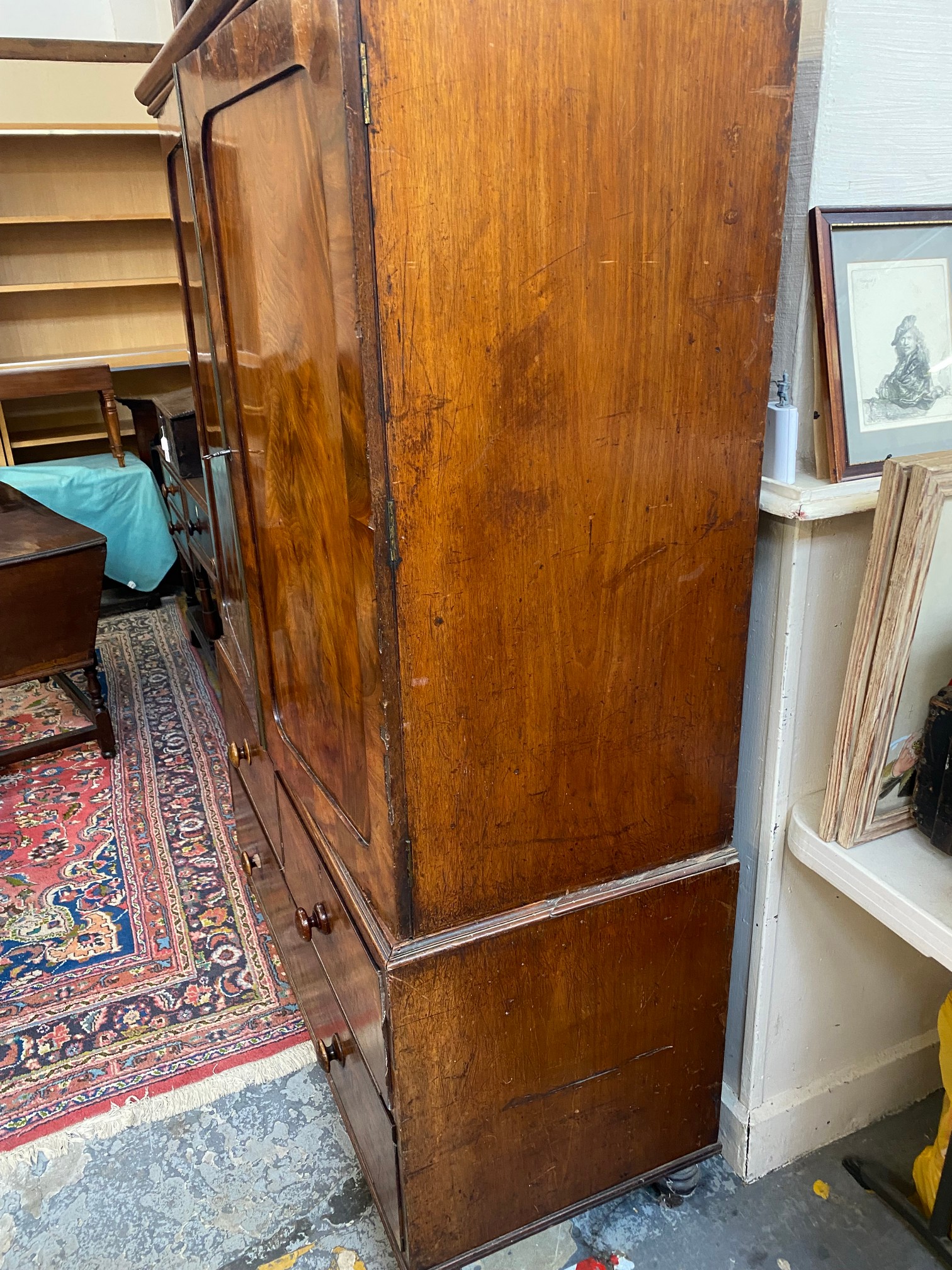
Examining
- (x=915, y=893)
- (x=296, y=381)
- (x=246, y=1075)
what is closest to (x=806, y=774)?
(x=915, y=893)

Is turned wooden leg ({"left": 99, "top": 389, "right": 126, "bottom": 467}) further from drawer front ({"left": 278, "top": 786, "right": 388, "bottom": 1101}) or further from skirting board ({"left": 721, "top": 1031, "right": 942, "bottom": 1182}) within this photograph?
skirting board ({"left": 721, "top": 1031, "right": 942, "bottom": 1182})

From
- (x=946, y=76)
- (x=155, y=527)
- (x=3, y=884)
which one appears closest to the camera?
(x=946, y=76)

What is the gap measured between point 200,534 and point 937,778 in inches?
86.9

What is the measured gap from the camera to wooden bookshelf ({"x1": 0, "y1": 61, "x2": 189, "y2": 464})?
13.4ft

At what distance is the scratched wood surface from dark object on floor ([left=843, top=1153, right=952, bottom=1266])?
705 mm

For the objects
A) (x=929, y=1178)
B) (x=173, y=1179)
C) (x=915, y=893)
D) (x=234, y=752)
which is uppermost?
(x=915, y=893)

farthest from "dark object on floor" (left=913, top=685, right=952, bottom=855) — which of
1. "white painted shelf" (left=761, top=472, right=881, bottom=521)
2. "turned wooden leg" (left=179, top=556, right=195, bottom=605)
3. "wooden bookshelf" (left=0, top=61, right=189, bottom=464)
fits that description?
"wooden bookshelf" (left=0, top=61, right=189, bottom=464)

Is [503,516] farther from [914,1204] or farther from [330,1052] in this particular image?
[914,1204]

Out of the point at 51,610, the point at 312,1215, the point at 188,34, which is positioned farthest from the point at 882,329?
the point at 51,610

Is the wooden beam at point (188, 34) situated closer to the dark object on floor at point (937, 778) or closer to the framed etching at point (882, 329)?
the framed etching at point (882, 329)

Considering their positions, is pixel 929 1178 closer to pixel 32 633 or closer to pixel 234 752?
pixel 234 752

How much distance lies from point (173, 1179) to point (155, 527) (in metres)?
2.88

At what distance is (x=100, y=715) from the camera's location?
281cm

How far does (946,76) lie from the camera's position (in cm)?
104
